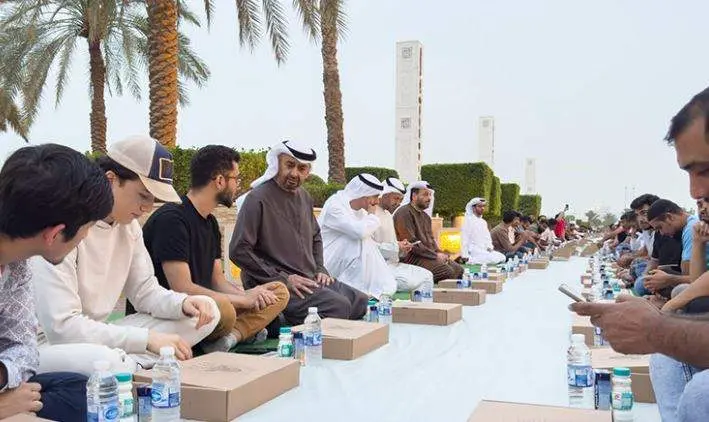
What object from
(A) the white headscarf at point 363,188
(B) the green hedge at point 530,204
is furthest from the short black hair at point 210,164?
(B) the green hedge at point 530,204

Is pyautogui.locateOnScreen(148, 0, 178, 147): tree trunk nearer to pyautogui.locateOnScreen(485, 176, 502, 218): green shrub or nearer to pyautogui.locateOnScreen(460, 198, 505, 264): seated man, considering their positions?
pyautogui.locateOnScreen(460, 198, 505, 264): seated man

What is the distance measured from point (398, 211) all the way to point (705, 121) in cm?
569

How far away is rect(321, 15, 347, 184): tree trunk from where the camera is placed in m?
12.8

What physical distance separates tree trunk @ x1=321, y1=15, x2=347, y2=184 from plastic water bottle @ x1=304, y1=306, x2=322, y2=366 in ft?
32.5

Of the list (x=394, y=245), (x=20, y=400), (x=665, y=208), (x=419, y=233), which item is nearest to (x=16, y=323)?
(x=20, y=400)

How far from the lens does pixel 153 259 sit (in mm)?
3592

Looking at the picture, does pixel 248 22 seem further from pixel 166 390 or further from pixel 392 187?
pixel 166 390

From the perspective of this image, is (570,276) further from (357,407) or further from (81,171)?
(81,171)

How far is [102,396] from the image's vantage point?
2059mm

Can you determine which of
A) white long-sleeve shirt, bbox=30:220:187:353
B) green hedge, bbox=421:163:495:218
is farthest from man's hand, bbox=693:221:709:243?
green hedge, bbox=421:163:495:218

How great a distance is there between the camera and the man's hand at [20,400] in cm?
191

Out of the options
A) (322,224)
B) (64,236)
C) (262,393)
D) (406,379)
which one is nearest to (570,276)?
(322,224)

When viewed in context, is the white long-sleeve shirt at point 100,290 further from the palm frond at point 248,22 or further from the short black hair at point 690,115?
the palm frond at point 248,22

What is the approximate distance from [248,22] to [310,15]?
101cm
